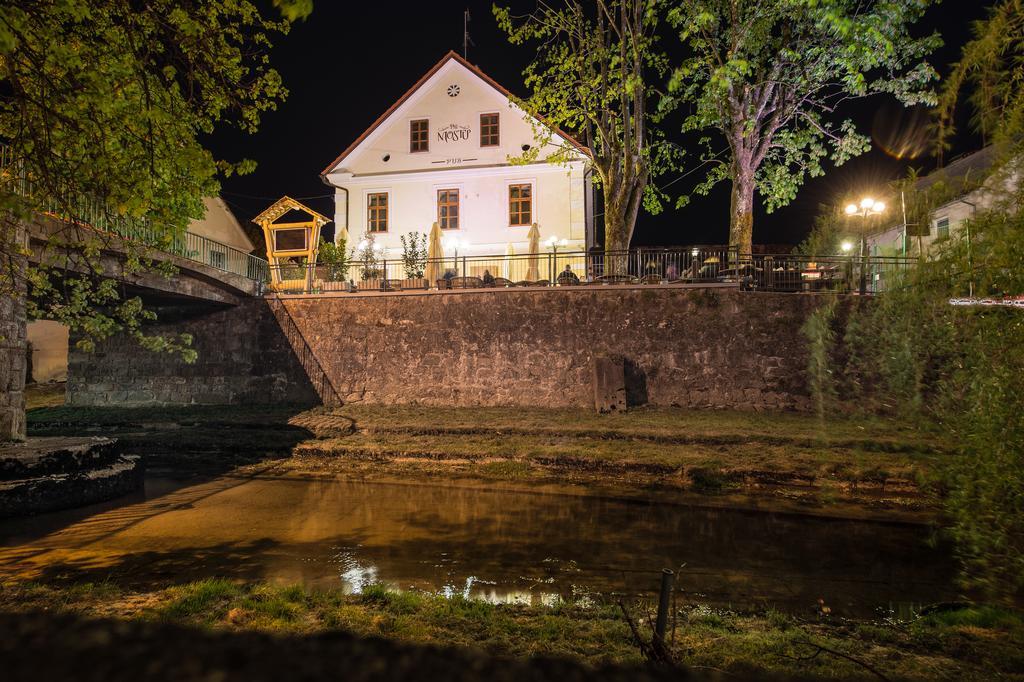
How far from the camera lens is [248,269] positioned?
20.8 m

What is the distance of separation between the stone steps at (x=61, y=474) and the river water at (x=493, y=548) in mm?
321

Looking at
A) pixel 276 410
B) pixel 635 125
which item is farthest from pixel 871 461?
pixel 276 410

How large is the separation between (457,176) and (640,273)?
41.0ft

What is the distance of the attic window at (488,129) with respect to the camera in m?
26.9

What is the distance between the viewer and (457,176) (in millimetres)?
26938

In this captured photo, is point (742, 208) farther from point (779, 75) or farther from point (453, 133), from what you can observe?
point (453, 133)

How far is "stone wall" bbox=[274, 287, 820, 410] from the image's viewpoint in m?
16.8

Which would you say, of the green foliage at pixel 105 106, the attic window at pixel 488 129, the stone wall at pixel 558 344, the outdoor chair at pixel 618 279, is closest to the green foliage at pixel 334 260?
the stone wall at pixel 558 344

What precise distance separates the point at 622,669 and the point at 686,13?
Result: 2222cm

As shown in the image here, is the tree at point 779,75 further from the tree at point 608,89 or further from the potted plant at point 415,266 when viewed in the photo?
the potted plant at point 415,266

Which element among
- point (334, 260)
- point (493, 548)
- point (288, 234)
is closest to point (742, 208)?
point (334, 260)

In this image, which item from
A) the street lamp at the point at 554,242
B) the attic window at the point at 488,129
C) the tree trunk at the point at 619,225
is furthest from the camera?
the attic window at the point at 488,129

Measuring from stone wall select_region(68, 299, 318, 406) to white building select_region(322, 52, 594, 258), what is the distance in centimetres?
841

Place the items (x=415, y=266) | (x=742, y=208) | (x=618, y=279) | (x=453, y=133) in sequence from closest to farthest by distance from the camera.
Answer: (x=618, y=279), (x=742, y=208), (x=415, y=266), (x=453, y=133)
